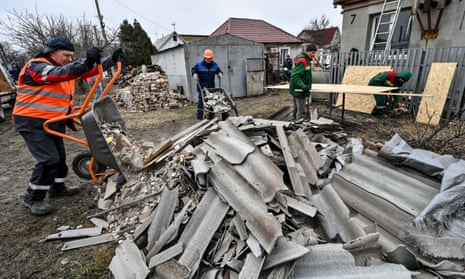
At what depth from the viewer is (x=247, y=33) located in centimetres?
A: 1922

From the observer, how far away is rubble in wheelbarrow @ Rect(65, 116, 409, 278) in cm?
180

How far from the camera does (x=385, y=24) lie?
870 cm

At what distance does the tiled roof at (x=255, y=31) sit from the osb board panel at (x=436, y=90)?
14297 millimetres

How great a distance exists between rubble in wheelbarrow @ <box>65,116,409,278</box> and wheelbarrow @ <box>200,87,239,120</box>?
1.78 metres

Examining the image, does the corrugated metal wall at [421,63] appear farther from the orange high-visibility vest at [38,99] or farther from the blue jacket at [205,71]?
the orange high-visibility vest at [38,99]

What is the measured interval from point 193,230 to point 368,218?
1.75 metres

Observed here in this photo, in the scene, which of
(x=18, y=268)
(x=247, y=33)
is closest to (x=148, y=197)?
(x=18, y=268)

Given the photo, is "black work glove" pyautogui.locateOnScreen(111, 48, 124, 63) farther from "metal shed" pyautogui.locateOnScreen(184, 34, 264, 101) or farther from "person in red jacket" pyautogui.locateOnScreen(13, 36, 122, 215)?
"metal shed" pyautogui.locateOnScreen(184, 34, 264, 101)

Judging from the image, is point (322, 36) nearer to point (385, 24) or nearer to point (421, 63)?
point (385, 24)

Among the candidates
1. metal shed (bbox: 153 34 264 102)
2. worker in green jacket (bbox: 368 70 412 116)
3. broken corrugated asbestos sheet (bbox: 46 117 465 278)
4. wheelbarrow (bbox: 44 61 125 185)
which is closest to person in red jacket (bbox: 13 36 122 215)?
wheelbarrow (bbox: 44 61 125 185)

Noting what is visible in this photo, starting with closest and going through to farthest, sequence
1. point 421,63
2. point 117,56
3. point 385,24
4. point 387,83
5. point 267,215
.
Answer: point 267,215 → point 117,56 → point 387,83 → point 421,63 → point 385,24

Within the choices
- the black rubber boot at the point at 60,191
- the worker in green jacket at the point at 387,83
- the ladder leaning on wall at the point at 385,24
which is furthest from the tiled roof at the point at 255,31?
the black rubber boot at the point at 60,191

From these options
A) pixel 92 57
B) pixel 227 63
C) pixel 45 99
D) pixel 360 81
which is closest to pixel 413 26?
pixel 360 81

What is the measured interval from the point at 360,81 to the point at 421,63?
1.55 metres
